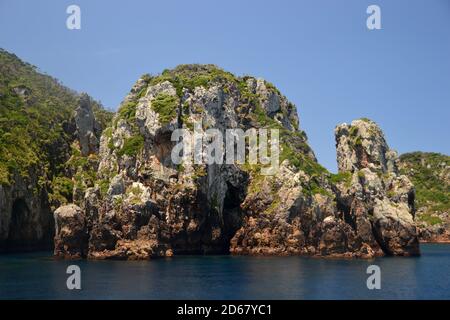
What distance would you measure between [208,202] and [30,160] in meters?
52.6

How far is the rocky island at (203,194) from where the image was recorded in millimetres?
102375

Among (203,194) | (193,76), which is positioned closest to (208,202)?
(203,194)

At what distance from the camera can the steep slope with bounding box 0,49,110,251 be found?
12494 cm

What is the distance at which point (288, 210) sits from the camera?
108 meters

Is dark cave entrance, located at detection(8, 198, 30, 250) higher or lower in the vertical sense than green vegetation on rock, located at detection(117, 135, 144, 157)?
lower

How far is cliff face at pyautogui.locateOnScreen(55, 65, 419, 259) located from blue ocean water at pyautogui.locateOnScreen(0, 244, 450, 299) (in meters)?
9.65

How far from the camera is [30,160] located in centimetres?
13512

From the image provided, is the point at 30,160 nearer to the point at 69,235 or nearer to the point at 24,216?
the point at 24,216

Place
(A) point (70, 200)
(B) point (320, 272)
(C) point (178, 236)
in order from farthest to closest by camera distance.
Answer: (A) point (70, 200) < (C) point (178, 236) < (B) point (320, 272)

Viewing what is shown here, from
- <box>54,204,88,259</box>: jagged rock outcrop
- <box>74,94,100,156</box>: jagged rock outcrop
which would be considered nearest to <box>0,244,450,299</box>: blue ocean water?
<box>54,204,88,259</box>: jagged rock outcrop

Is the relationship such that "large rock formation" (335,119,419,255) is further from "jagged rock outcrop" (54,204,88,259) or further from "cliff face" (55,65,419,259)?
"jagged rock outcrop" (54,204,88,259)
